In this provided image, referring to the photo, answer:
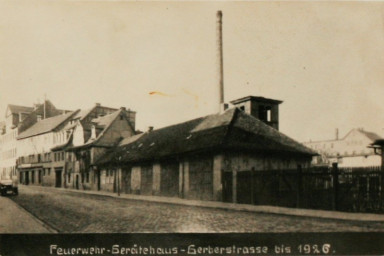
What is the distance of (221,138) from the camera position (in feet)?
59.9

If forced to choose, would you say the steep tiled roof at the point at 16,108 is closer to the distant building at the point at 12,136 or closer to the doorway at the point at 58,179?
the distant building at the point at 12,136

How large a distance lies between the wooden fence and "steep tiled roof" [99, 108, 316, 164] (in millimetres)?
2467

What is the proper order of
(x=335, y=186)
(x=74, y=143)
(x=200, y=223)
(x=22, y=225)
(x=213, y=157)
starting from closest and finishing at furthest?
(x=22, y=225) → (x=200, y=223) → (x=335, y=186) → (x=213, y=157) → (x=74, y=143)

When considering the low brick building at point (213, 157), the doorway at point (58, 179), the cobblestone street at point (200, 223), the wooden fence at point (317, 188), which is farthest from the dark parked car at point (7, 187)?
the doorway at point (58, 179)

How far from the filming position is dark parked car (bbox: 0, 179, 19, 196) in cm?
2291

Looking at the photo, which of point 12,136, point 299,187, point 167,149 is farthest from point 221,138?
point 12,136

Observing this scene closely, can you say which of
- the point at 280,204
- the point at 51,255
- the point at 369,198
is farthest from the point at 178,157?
the point at 51,255

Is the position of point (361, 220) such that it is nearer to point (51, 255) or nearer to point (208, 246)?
point (208, 246)

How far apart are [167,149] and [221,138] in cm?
461

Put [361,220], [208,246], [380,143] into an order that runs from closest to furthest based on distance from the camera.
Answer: [208,246] → [361,220] → [380,143]

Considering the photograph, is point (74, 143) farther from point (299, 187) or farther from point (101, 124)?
point (299, 187)

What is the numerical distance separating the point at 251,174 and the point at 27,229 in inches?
365

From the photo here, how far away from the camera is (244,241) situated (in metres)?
8.77

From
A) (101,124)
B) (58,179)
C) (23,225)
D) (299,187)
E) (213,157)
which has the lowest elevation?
(58,179)
